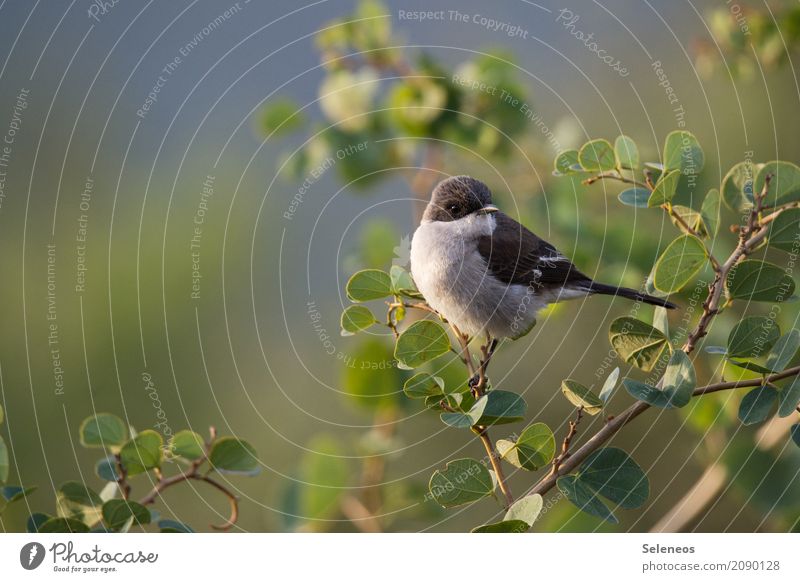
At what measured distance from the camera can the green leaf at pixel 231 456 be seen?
1665 millimetres

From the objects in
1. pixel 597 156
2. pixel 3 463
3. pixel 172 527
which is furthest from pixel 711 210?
pixel 3 463

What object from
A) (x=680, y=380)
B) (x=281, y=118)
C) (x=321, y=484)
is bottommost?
(x=321, y=484)

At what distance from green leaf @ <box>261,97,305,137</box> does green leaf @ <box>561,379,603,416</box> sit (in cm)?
145

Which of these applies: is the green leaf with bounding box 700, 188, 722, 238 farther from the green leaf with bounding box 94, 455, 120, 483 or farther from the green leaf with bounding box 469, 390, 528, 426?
the green leaf with bounding box 94, 455, 120, 483

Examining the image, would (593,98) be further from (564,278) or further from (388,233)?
(388,233)

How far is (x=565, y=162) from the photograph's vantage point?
1.87 metres

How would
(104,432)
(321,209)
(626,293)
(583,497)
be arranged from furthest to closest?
(321,209)
(626,293)
(104,432)
(583,497)

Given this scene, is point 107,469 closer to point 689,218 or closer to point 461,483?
point 461,483

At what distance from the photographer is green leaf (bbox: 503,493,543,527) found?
1.43m

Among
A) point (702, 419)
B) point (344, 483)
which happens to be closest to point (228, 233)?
point (344, 483)

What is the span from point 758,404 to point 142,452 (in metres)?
1.23

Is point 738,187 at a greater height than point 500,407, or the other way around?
point 738,187

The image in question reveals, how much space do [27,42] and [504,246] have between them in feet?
7.47

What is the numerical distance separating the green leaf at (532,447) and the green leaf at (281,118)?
1.43 m
